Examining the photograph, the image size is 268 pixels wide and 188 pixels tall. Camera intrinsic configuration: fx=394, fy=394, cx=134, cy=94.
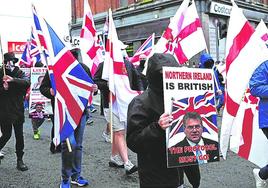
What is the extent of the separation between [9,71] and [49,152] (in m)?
1.83

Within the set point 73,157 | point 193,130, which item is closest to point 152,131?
point 193,130

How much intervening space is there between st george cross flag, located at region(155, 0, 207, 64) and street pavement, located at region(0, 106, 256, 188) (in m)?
1.85

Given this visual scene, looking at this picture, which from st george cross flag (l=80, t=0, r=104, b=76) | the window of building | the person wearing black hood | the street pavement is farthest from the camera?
the window of building

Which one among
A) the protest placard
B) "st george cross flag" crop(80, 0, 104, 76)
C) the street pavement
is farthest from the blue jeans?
the protest placard

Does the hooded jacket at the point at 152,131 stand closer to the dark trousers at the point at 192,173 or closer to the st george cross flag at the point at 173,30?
the dark trousers at the point at 192,173

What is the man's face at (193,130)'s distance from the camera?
247 cm

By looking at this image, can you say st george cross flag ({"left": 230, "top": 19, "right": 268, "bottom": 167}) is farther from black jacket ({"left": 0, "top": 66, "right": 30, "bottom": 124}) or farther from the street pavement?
black jacket ({"left": 0, "top": 66, "right": 30, "bottom": 124})

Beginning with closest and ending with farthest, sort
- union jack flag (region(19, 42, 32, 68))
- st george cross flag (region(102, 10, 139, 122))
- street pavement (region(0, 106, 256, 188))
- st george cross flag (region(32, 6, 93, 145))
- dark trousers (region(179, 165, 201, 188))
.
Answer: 1. dark trousers (region(179, 165, 201, 188))
2. st george cross flag (region(32, 6, 93, 145))
3. street pavement (region(0, 106, 256, 188))
4. st george cross flag (region(102, 10, 139, 122))
5. union jack flag (region(19, 42, 32, 68))

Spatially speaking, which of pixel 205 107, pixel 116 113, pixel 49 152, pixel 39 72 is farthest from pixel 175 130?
pixel 39 72

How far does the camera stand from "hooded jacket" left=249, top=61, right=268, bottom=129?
4.05m

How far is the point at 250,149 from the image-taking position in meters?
4.57

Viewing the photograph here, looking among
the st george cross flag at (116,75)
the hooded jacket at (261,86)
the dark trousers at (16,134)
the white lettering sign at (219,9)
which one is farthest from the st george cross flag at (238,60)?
the white lettering sign at (219,9)

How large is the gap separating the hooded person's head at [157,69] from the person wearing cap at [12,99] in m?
3.48

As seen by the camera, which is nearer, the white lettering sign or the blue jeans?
the blue jeans
